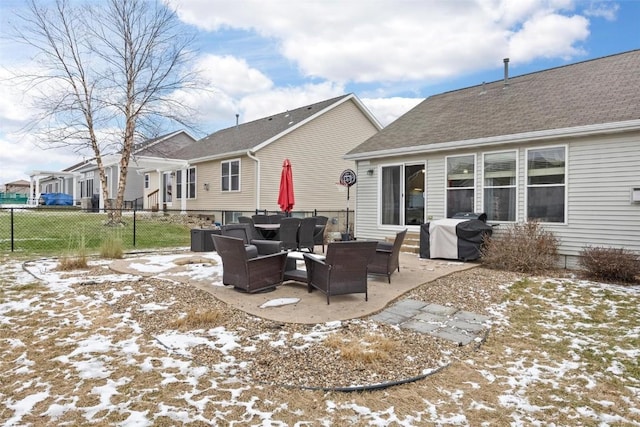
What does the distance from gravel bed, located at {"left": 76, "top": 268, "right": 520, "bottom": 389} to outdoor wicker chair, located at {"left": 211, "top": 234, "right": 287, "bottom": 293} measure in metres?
0.42

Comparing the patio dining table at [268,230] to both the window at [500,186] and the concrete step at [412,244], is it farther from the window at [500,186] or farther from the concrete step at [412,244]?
the window at [500,186]

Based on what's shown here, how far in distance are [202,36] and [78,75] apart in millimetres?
5264

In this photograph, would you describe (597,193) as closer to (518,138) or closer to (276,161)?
(518,138)

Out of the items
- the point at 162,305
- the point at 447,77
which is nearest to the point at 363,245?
the point at 162,305

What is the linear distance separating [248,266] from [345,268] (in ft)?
4.21

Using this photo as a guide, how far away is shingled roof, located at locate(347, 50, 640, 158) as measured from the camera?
24.6 feet

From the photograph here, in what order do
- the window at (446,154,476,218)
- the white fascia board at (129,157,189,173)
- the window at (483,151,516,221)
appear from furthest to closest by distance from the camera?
1. the white fascia board at (129,157,189,173)
2. the window at (446,154,476,218)
3. the window at (483,151,516,221)

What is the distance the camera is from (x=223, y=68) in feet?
56.0

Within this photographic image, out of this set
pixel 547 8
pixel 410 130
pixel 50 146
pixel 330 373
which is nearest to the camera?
pixel 330 373

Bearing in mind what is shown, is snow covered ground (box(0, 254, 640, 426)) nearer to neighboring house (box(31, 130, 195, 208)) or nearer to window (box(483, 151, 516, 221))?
window (box(483, 151, 516, 221))

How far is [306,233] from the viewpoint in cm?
894

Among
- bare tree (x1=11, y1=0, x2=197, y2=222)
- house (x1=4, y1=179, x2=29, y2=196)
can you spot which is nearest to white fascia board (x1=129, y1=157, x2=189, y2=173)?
bare tree (x1=11, y1=0, x2=197, y2=222)

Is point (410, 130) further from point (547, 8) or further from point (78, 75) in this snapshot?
point (78, 75)

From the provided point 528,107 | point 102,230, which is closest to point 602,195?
point 528,107
